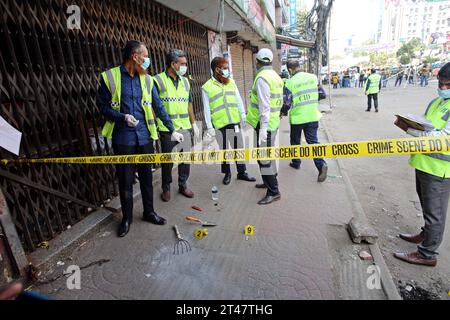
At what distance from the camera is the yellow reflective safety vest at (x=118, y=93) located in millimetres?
2811

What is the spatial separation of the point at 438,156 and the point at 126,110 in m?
2.86

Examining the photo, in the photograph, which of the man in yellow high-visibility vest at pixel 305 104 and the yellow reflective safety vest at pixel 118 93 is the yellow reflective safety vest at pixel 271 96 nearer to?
the man in yellow high-visibility vest at pixel 305 104

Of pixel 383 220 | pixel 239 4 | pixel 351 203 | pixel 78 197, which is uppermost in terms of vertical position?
pixel 239 4

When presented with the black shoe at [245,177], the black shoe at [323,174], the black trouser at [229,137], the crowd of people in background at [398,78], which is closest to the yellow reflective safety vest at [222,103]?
the black trouser at [229,137]

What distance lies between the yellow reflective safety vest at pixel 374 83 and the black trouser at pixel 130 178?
11526mm

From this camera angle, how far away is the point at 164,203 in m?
4.03

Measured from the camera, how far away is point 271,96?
3.66 metres

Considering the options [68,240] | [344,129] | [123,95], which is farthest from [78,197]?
[344,129]

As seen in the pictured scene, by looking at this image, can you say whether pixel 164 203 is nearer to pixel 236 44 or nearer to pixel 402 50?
pixel 236 44

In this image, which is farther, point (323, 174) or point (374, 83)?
point (374, 83)

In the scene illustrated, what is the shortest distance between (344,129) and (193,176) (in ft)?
20.9

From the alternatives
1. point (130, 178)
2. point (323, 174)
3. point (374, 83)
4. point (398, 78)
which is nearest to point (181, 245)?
point (130, 178)

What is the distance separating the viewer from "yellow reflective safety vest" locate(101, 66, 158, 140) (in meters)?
2.81

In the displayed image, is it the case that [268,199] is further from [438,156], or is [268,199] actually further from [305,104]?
[438,156]
